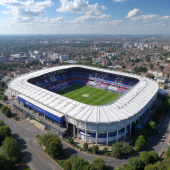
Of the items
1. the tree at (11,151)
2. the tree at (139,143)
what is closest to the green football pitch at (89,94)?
the tree at (139,143)

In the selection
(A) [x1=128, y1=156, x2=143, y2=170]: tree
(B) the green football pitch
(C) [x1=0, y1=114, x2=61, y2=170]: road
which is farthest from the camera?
(B) the green football pitch

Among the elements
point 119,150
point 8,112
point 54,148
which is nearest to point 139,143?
point 119,150

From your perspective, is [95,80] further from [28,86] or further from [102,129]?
[102,129]

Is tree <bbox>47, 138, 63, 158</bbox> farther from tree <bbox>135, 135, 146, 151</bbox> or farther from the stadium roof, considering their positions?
tree <bbox>135, 135, 146, 151</bbox>

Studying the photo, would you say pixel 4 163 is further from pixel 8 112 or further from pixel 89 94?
pixel 89 94

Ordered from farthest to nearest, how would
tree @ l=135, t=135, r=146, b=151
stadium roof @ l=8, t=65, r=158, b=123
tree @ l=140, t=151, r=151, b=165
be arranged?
1. stadium roof @ l=8, t=65, r=158, b=123
2. tree @ l=135, t=135, r=146, b=151
3. tree @ l=140, t=151, r=151, b=165

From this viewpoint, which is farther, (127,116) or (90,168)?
(127,116)

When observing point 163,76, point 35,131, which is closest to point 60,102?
point 35,131

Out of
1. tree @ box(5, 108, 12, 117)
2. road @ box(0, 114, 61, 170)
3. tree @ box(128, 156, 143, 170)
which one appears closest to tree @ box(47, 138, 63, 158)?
road @ box(0, 114, 61, 170)

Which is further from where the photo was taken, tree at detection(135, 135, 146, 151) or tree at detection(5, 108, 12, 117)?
tree at detection(5, 108, 12, 117)
